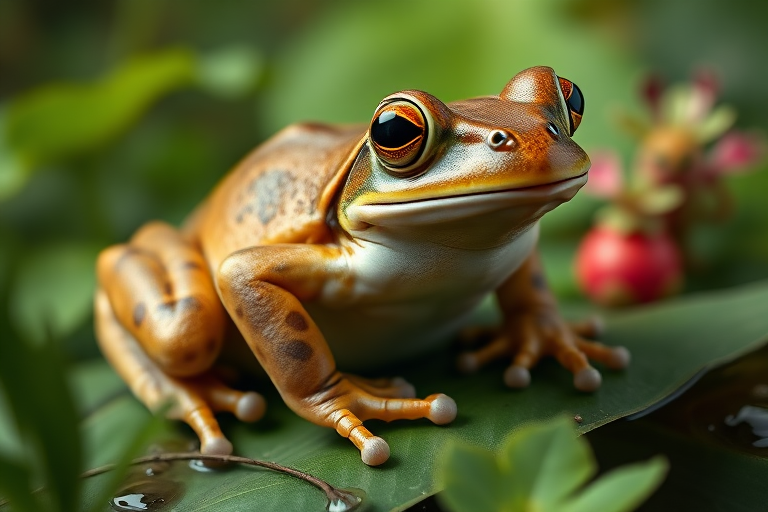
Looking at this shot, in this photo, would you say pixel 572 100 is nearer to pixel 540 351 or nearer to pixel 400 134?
pixel 400 134

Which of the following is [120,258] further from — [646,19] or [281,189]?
[646,19]

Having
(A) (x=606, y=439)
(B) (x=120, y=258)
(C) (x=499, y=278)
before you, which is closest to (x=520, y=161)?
(C) (x=499, y=278)

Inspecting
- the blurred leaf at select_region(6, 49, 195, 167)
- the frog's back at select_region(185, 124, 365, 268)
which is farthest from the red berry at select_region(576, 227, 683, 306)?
the blurred leaf at select_region(6, 49, 195, 167)

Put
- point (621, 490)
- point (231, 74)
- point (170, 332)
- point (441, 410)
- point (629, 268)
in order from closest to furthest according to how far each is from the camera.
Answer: point (621, 490), point (441, 410), point (170, 332), point (629, 268), point (231, 74)

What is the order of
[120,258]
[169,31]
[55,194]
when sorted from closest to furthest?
[120,258] → [55,194] → [169,31]

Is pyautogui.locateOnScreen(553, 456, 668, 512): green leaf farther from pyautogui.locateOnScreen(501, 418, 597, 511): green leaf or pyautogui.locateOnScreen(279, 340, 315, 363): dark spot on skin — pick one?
pyautogui.locateOnScreen(279, 340, 315, 363): dark spot on skin

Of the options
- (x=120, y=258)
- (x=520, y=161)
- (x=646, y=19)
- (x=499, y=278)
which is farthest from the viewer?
(x=646, y=19)

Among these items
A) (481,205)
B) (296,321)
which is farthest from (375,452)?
(481,205)
